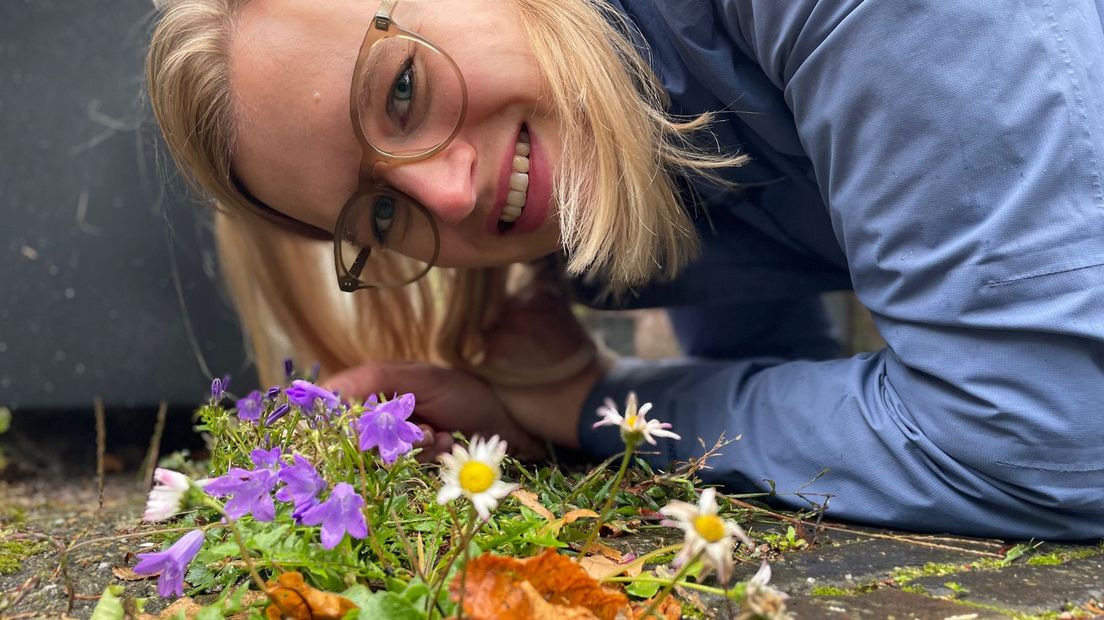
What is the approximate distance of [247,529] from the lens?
3.32 ft

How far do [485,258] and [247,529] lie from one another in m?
0.90

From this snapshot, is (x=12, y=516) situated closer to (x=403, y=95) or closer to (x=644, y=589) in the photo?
(x=403, y=95)

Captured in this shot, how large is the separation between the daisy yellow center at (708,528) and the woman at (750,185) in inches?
27.5

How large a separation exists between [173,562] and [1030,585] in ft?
3.26

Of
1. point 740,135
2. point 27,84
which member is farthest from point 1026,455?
point 27,84

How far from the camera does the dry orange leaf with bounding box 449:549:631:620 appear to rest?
0.81m

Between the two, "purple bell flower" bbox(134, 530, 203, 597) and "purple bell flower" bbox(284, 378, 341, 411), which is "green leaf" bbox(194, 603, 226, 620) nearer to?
"purple bell flower" bbox(134, 530, 203, 597)

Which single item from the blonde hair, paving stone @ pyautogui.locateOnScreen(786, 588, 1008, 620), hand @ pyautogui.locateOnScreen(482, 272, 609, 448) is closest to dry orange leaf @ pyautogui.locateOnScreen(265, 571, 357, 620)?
paving stone @ pyautogui.locateOnScreen(786, 588, 1008, 620)

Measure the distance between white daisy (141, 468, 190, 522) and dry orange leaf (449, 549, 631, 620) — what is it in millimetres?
257

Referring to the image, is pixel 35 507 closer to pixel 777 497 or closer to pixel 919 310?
pixel 777 497

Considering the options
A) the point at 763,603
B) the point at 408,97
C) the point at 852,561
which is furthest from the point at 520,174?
the point at 763,603

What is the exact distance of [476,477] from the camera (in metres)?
0.76

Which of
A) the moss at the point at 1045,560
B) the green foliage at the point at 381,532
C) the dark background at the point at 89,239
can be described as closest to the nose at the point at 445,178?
the green foliage at the point at 381,532

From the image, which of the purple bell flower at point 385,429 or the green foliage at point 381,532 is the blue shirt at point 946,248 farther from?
the purple bell flower at point 385,429
